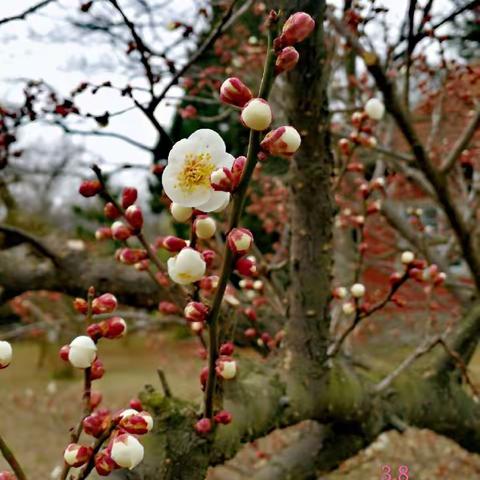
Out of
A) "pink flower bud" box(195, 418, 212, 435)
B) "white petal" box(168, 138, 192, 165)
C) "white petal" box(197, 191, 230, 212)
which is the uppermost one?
"white petal" box(168, 138, 192, 165)

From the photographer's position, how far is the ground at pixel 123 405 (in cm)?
410

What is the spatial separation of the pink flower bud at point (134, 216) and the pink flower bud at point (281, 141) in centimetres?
39

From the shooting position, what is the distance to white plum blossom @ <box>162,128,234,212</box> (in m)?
0.60

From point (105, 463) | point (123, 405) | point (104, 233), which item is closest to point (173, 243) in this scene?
point (105, 463)

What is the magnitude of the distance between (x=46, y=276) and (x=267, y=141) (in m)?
2.16

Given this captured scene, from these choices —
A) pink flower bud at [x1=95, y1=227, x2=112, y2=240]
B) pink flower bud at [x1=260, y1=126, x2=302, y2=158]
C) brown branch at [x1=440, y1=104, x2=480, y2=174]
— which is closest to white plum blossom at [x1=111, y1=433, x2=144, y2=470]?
pink flower bud at [x1=260, y1=126, x2=302, y2=158]

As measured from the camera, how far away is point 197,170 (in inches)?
23.9

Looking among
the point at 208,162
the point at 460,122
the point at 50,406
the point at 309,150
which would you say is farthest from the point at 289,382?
the point at 50,406

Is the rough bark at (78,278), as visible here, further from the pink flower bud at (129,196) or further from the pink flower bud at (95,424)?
the pink flower bud at (95,424)

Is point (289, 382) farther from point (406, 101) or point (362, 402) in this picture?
point (406, 101)

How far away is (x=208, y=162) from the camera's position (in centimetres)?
61

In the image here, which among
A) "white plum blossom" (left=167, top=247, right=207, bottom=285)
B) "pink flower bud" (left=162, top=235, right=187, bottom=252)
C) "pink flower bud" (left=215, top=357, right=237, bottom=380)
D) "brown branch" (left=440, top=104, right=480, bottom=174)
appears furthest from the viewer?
"brown branch" (left=440, top=104, right=480, bottom=174)

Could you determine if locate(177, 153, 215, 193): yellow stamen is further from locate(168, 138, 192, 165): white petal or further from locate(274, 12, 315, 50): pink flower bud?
locate(274, 12, 315, 50): pink flower bud

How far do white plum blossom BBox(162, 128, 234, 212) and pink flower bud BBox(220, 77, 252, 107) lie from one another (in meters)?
0.06
